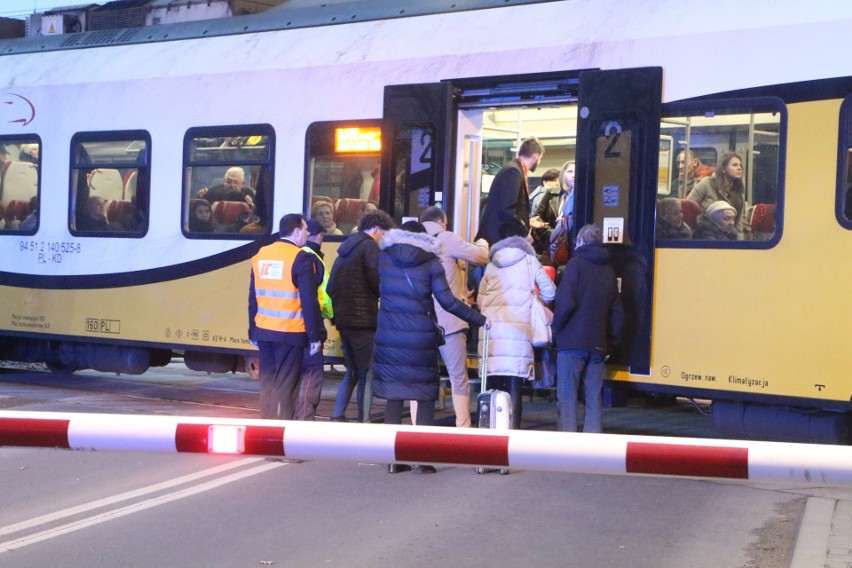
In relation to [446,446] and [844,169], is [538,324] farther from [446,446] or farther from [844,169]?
[446,446]

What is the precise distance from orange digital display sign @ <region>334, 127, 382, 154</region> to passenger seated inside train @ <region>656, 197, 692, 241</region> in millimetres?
2693

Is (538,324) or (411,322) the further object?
(538,324)

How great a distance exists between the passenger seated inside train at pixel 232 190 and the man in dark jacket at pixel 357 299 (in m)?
1.97

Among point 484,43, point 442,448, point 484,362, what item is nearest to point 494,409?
point 484,362

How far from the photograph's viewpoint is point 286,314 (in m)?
9.77

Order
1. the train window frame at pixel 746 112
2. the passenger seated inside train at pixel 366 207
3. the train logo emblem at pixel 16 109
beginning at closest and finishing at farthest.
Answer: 1. the train window frame at pixel 746 112
2. the passenger seated inside train at pixel 366 207
3. the train logo emblem at pixel 16 109

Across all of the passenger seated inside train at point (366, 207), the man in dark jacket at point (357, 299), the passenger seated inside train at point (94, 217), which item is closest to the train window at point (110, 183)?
the passenger seated inside train at point (94, 217)

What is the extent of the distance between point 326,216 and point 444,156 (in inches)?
55.5

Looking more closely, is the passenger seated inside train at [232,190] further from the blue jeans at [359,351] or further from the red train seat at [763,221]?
the red train seat at [763,221]

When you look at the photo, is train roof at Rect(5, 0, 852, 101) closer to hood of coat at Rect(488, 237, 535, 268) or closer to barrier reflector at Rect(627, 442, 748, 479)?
hood of coat at Rect(488, 237, 535, 268)

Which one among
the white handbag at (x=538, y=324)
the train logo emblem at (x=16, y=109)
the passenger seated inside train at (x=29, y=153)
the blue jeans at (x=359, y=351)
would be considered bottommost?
the blue jeans at (x=359, y=351)

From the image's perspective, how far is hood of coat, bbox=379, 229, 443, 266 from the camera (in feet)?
30.4

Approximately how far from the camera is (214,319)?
501 inches

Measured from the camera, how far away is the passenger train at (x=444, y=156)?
9.34 m
